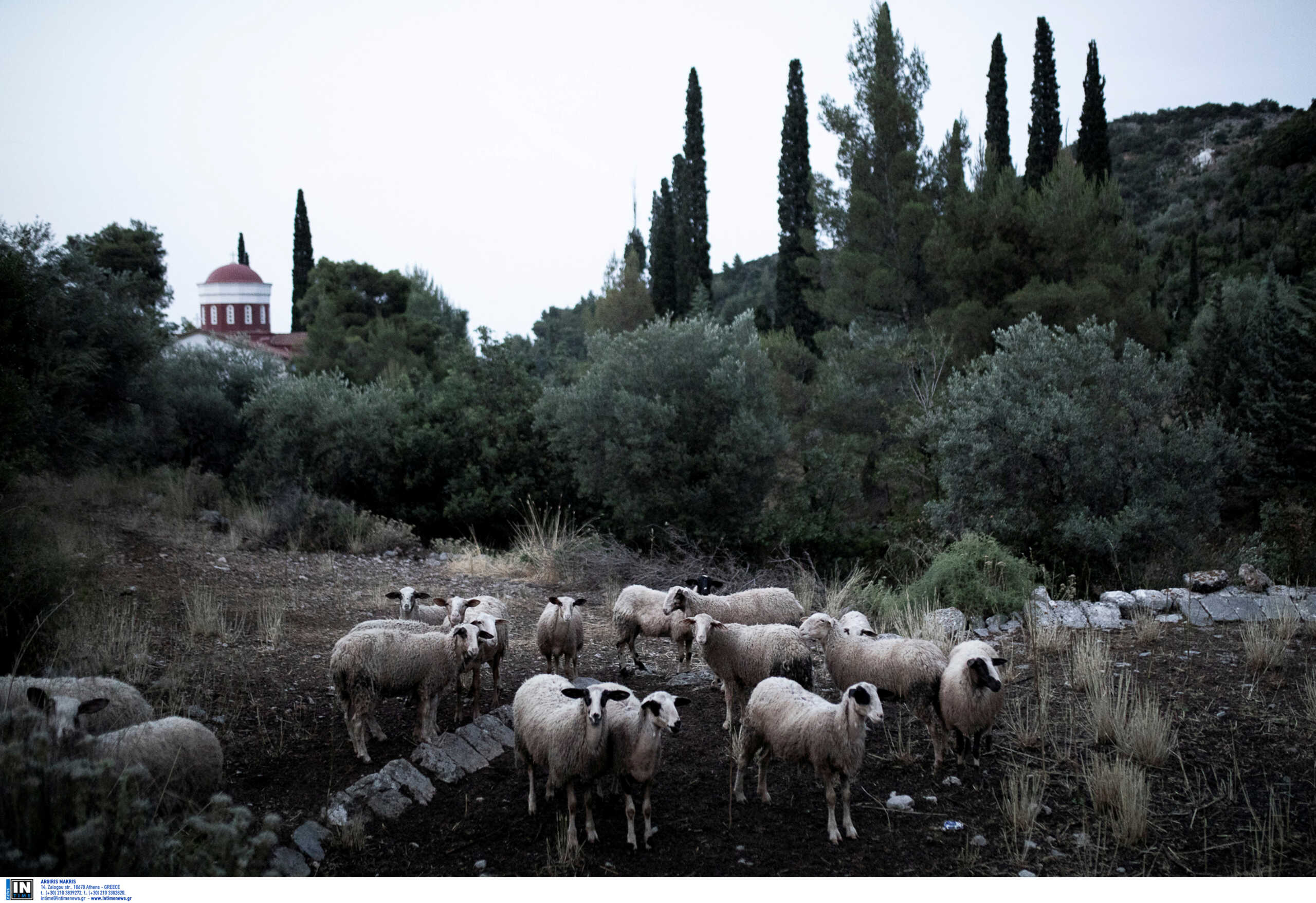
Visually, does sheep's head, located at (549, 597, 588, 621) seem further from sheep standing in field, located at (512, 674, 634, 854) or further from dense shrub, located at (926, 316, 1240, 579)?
dense shrub, located at (926, 316, 1240, 579)

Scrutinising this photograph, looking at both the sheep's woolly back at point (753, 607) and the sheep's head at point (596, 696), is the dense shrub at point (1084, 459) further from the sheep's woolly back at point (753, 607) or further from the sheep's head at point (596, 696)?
the sheep's head at point (596, 696)

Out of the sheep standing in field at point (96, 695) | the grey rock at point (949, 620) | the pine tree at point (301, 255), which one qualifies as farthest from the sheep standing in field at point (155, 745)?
the pine tree at point (301, 255)

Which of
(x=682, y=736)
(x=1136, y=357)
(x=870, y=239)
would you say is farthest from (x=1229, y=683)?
(x=870, y=239)

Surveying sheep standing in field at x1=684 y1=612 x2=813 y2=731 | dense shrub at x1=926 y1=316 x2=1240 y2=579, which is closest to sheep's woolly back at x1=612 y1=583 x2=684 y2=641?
sheep standing in field at x1=684 y1=612 x2=813 y2=731

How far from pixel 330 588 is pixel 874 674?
7940mm

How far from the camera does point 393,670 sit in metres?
6.07

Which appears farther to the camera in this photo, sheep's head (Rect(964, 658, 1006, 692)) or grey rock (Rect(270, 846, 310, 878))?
sheep's head (Rect(964, 658, 1006, 692))

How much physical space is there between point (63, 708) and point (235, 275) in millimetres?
→ 44545

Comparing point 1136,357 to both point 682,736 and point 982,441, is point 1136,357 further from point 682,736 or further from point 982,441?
point 682,736

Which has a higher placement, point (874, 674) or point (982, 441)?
point (982, 441)

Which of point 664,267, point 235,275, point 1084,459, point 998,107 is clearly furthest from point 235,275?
point 1084,459

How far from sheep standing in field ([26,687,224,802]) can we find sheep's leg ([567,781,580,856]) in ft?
6.30

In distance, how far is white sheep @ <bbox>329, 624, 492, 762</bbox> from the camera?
5996 mm
